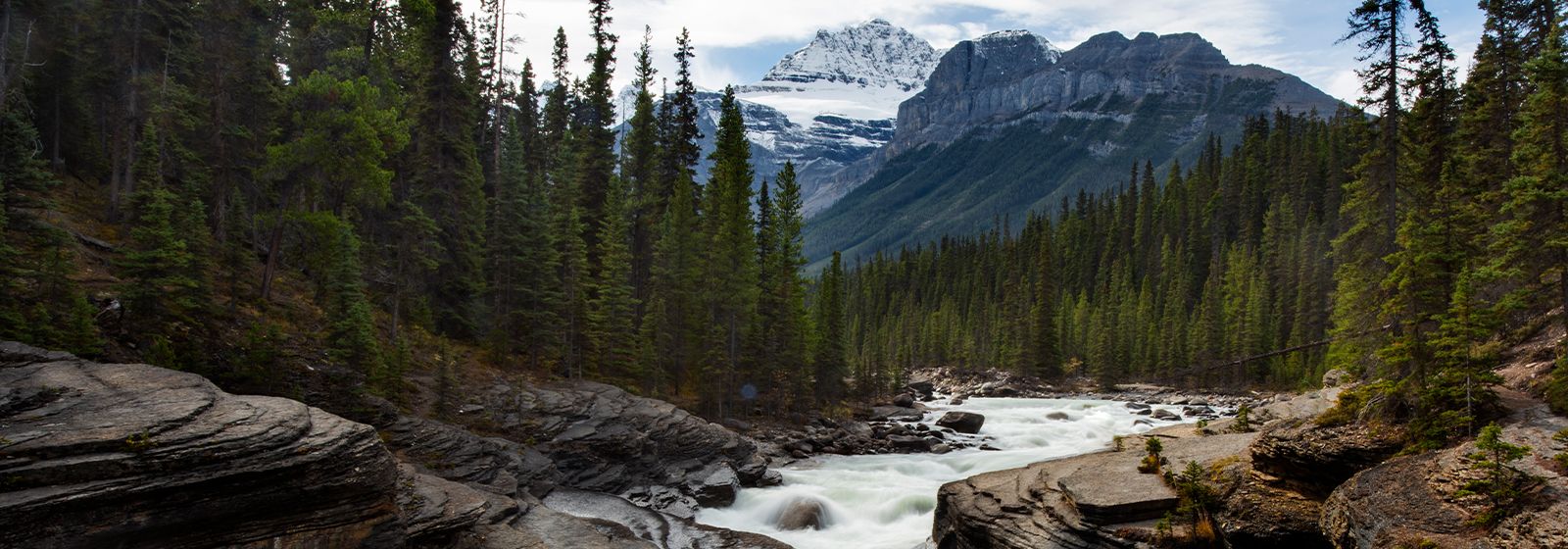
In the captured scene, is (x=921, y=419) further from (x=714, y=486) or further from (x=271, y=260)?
(x=271, y=260)

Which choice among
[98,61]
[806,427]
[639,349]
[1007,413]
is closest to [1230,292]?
[1007,413]

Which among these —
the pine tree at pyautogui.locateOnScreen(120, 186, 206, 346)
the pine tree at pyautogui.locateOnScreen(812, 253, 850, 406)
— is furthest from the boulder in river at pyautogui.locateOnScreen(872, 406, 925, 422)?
the pine tree at pyautogui.locateOnScreen(120, 186, 206, 346)

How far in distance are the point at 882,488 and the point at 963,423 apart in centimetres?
1952

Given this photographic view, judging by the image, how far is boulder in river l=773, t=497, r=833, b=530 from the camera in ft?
80.7

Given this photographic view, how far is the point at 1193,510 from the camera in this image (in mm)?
14898

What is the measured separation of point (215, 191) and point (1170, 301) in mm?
99999

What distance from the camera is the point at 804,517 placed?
81.3 ft

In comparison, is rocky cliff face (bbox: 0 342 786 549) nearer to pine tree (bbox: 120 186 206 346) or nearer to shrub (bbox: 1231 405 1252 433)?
pine tree (bbox: 120 186 206 346)

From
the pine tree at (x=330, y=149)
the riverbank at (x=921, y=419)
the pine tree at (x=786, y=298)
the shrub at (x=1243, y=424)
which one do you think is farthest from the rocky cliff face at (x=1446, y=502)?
the pine tree at (x=786, y=298)

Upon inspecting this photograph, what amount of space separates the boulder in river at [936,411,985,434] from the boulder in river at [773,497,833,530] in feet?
72.1

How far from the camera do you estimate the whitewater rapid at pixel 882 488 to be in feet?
78.9

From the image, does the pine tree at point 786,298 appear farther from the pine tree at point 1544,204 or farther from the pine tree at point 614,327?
the pine tree at point 1544,204

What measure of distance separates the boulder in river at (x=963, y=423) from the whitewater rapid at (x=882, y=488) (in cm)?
84

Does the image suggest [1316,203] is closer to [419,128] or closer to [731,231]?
[731,231]
